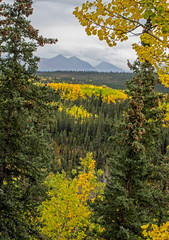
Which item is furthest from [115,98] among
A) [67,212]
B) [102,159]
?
[67,212]

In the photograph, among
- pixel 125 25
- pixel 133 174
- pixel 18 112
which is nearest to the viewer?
pixel 125 25

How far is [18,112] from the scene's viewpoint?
6.57 metres

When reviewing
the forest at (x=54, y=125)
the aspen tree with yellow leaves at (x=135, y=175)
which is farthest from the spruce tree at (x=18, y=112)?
the aspen tree with yellow leaves at (x=135, y=175)

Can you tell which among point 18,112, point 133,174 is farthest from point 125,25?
point 133,174

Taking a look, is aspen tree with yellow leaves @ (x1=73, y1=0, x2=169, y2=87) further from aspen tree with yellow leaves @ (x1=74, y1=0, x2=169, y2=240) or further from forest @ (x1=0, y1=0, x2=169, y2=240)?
aspen tree with yellow leaves @ (x1=74, y1=0, x2=169, y2=240)

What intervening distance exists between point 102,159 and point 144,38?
60.0 meters

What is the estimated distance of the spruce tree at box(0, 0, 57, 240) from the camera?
6.07 metres

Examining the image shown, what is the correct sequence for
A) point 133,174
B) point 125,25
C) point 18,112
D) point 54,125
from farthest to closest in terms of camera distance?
point 133,174 → point 54,125 → point 18,112 → point 125,25

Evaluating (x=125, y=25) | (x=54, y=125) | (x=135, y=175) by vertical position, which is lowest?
(x=135, y=175)

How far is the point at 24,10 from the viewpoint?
20.2 feet

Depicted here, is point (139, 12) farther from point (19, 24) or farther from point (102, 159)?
point (102, 159)

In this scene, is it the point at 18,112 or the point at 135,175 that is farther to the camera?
the point at 135,175

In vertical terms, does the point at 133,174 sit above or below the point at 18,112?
below

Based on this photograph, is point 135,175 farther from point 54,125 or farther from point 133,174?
point 54,125
